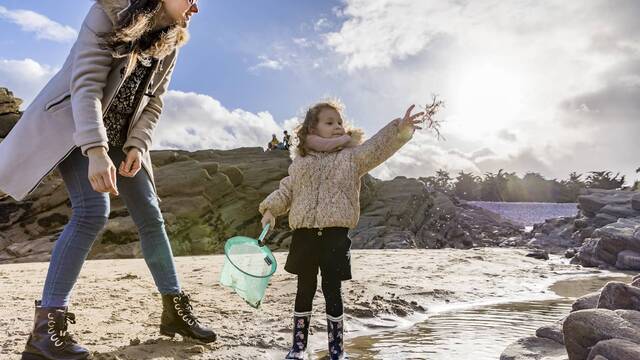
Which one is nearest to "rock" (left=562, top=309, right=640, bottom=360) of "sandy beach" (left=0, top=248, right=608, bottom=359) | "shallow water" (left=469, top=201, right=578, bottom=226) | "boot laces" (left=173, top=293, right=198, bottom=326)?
"sandy beach" (left=0, top=248, right=608, bottom=359)

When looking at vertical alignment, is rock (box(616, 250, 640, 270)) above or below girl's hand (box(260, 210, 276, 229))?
below

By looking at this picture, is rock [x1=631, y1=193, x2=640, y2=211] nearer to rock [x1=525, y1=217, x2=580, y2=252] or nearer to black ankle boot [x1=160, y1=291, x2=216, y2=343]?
rock [x1=525, y1=217, x2=580, y2=252]

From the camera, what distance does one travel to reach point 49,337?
2.87 m

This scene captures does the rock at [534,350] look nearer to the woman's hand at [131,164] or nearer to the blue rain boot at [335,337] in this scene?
the blue rain boot at [335,337]

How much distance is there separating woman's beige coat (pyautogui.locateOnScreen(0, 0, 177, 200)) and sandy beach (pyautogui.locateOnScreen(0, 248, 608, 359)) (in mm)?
1149

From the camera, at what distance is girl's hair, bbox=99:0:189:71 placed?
2895 millimetres

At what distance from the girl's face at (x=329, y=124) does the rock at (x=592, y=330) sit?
190 centimetres

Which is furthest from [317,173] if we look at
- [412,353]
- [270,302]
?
[270,302]

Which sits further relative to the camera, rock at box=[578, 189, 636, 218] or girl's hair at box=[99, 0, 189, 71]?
rock at box=[578, 189, 636, 218]

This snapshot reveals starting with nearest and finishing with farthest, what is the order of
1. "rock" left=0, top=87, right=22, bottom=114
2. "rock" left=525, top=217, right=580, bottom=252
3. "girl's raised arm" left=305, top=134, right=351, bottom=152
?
"girl's raised arm" left=305, top=134, right=351, bottom=152
"rock" left=0, top=87, right=22, bottom=114
"rock" left=525, top=217, right=580, bottom=252

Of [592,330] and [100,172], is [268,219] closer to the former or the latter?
[100,172]

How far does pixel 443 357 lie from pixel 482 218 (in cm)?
3128

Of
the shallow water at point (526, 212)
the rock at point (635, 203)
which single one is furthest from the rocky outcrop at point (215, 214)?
the shallow water at point (526, 212)

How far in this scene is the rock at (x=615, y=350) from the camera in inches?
108
